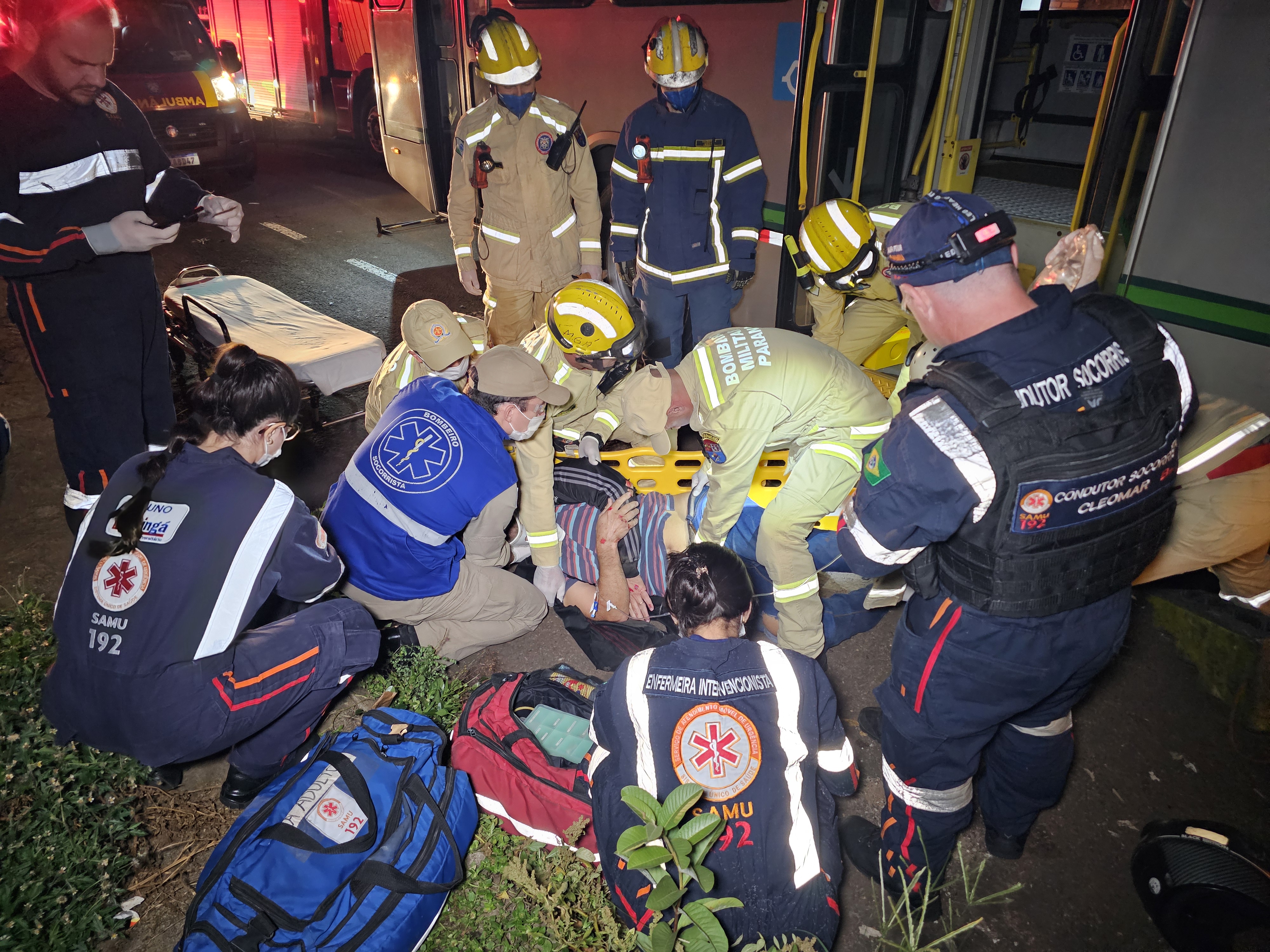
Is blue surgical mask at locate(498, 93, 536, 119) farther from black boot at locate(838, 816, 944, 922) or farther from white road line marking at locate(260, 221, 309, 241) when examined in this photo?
white road line marking at locate(260, 221, 309, 241)

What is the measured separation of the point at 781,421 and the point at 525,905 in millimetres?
1859

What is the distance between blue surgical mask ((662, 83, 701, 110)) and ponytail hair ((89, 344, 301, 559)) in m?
3.09

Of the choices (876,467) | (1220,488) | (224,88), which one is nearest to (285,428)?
(876,467)

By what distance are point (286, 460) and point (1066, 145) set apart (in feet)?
21.6

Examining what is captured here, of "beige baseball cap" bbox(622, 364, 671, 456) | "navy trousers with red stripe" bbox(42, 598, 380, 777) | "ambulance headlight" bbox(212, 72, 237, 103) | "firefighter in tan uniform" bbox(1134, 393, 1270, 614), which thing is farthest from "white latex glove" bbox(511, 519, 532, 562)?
"ambulance headlight" bbox(212, 72, 237, 103)

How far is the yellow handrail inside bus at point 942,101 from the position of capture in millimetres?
4484

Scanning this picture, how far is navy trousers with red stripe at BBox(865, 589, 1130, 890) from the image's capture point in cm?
213

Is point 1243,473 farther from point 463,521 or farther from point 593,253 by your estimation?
Result: point 593,253

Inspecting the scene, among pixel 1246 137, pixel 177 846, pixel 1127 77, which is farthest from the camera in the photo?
pixel 1127 77

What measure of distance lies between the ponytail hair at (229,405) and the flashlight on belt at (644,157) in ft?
9.76

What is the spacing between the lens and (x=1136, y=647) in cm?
351

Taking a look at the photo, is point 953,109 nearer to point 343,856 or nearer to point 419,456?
point 419,456

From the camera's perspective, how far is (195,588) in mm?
2295

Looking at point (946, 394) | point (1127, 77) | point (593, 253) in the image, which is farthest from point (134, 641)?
point (1127, 77)
